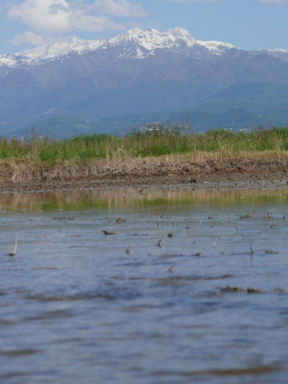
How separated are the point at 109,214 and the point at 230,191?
20.8 ft

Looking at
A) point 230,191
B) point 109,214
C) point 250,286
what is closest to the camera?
point 250,286

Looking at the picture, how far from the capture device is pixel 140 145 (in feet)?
92.8

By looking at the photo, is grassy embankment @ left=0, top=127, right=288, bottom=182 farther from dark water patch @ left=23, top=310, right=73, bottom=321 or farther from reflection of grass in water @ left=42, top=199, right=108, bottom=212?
dark water patch @ left=23, top=310, right=73, bottom=321

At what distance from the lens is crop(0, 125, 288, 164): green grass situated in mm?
26797

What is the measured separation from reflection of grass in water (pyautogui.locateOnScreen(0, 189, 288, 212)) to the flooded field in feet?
12.1

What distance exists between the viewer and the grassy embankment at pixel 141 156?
25738 millimetres

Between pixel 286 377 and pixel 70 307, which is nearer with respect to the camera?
pixel 286 377

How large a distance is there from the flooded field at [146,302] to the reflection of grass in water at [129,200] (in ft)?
12.1

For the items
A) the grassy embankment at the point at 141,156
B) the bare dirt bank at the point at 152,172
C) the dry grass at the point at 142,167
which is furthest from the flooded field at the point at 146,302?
the grassy embankment at the point at 141,156

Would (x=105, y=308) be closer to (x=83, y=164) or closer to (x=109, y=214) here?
(x=109, y=214)

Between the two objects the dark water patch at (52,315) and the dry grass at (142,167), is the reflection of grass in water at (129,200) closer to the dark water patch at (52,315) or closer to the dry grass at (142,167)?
the dry grass at (142,167)

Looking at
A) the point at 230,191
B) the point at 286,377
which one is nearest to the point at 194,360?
the point at 286,377

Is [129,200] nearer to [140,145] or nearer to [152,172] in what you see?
[152,172]

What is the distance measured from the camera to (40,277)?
26.4 ft
